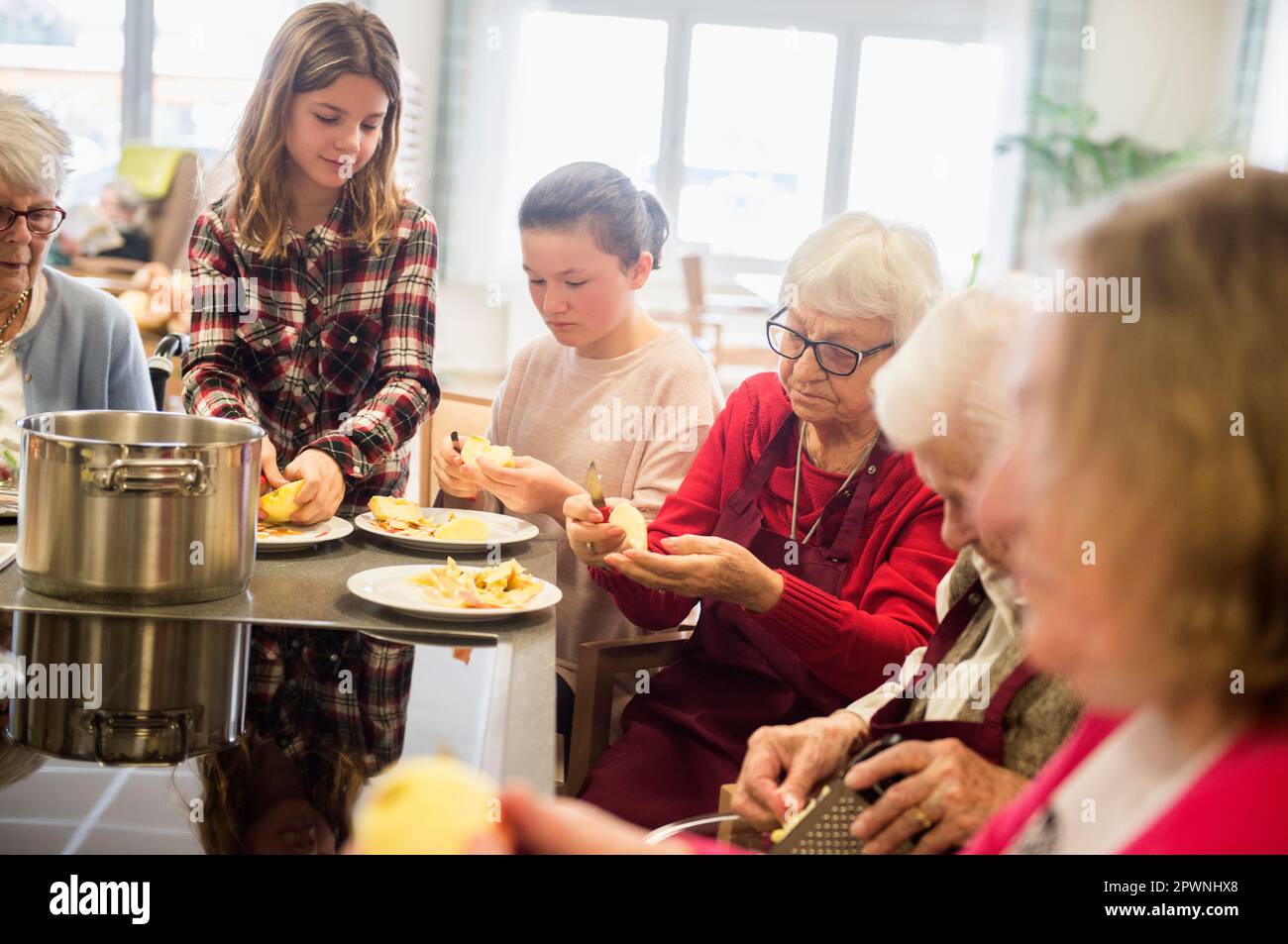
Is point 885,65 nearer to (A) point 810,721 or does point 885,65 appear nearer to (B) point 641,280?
(B) point 641,280

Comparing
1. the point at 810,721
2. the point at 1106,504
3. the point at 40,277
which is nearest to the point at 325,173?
the point at 40,277

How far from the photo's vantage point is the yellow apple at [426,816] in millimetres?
624

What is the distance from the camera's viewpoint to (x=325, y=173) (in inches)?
80.5

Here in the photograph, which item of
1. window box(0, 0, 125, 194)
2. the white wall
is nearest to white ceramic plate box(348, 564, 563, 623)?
window box(0, 0, 125, 194)

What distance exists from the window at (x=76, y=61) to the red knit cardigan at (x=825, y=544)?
267 inches

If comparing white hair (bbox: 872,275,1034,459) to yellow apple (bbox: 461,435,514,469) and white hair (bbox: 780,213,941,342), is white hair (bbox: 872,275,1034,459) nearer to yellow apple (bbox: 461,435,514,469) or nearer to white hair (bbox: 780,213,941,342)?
white hair (bbox: 780,213,941,342)

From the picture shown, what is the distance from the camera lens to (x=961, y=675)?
4.21 ft

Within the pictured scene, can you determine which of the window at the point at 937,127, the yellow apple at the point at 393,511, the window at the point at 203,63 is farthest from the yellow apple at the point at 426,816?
the window at the point at 937,127

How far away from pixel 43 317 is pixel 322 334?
1.59 feet

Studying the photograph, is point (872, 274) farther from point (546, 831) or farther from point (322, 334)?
point (546, 831)

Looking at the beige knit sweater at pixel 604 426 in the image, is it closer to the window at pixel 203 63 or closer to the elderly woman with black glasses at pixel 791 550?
the elderly woman with black glasses at pixel 791 550

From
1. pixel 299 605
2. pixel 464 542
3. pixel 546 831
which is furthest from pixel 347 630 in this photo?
pixel 546 831

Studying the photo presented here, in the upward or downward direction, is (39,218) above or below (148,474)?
above

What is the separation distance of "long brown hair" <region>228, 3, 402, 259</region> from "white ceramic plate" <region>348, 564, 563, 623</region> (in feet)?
2.41
